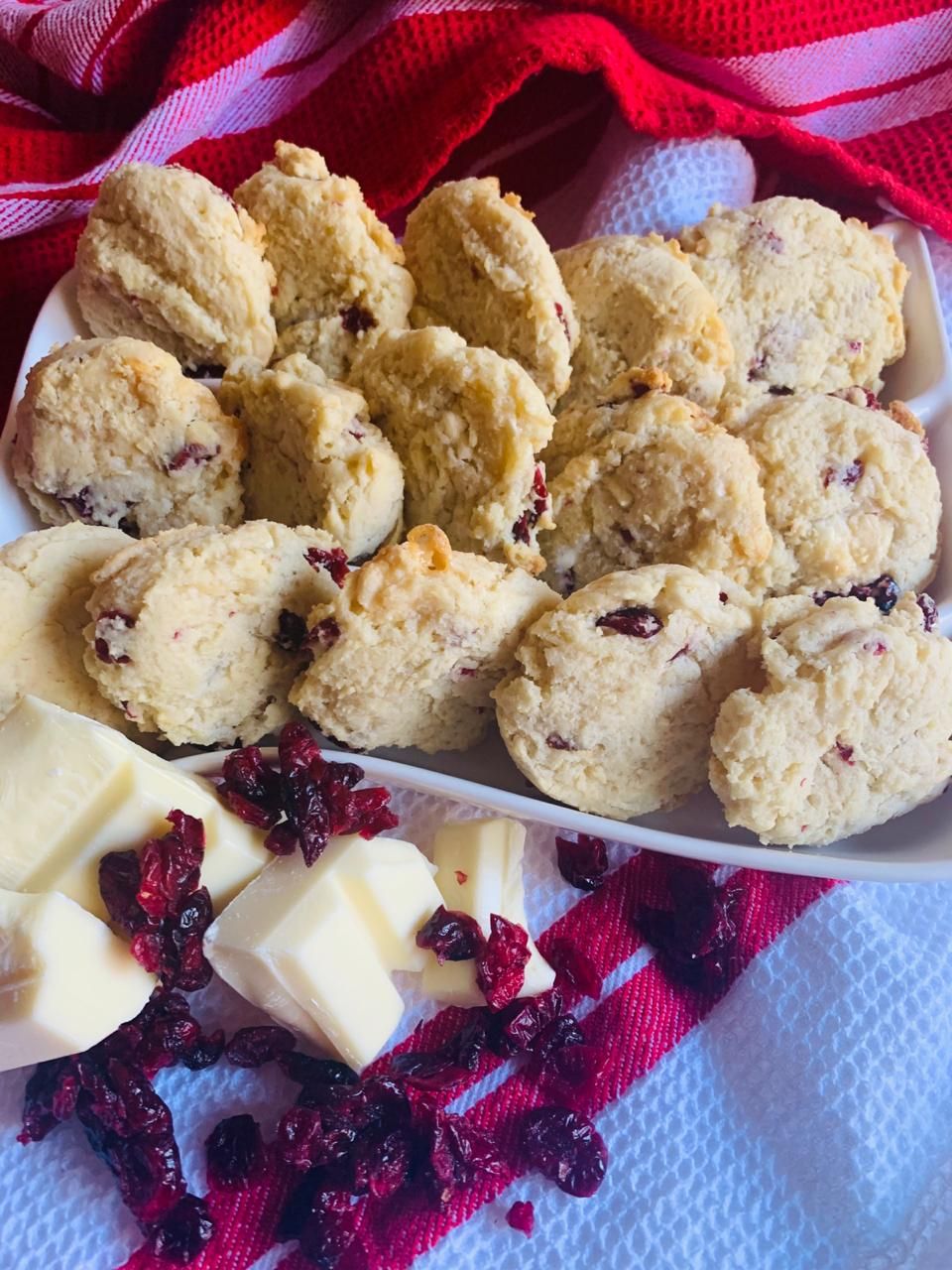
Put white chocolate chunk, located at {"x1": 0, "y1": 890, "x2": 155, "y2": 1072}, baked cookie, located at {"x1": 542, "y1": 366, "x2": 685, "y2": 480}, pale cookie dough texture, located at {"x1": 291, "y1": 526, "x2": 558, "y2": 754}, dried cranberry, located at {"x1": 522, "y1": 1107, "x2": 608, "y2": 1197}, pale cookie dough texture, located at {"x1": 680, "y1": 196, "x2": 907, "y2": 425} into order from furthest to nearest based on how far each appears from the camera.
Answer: pale cookie dough texture, located at {"x1": 680, "y1": 196, "x2": 907, "y2": 425} → baked cookie, located at {"x1": 542, "y1": 366, "x2": 685, "y2": 480} → dried cranberry, located at {"x1": 522, "y1": 1107, "x2": 608, "y2": 1197} → pale cookie dough texture, located at {"x1": 291, "y1": 526, "x2": 558, "y2": 754} → white chocolate chunk, located at {"x1": 0, "y1": 890, "x2": 155, "y2": 1072}

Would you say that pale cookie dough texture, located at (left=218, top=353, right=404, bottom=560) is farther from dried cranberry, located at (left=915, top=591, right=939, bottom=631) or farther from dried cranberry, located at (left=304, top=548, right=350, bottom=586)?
dried cranberry, located at (left=915, top=591, right=939, bottom=631)

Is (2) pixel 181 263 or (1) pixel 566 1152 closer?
(1) pixel 566 1152

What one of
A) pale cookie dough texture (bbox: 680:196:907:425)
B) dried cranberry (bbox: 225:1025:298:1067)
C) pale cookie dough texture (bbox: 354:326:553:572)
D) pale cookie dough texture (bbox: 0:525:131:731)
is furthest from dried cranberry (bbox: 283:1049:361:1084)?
pale cookie dough texture (bbox: 680:196:907:425)

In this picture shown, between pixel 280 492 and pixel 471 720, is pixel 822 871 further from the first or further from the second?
pixel 280 492

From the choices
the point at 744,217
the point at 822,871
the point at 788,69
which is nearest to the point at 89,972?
the point at 822,871

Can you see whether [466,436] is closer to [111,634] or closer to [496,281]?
[496,281]

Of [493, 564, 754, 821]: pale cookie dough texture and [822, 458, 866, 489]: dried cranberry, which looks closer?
[493, 564, 754, 821]: pale cookie dough texture

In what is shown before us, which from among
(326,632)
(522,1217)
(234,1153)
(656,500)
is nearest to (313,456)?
(326,632)
